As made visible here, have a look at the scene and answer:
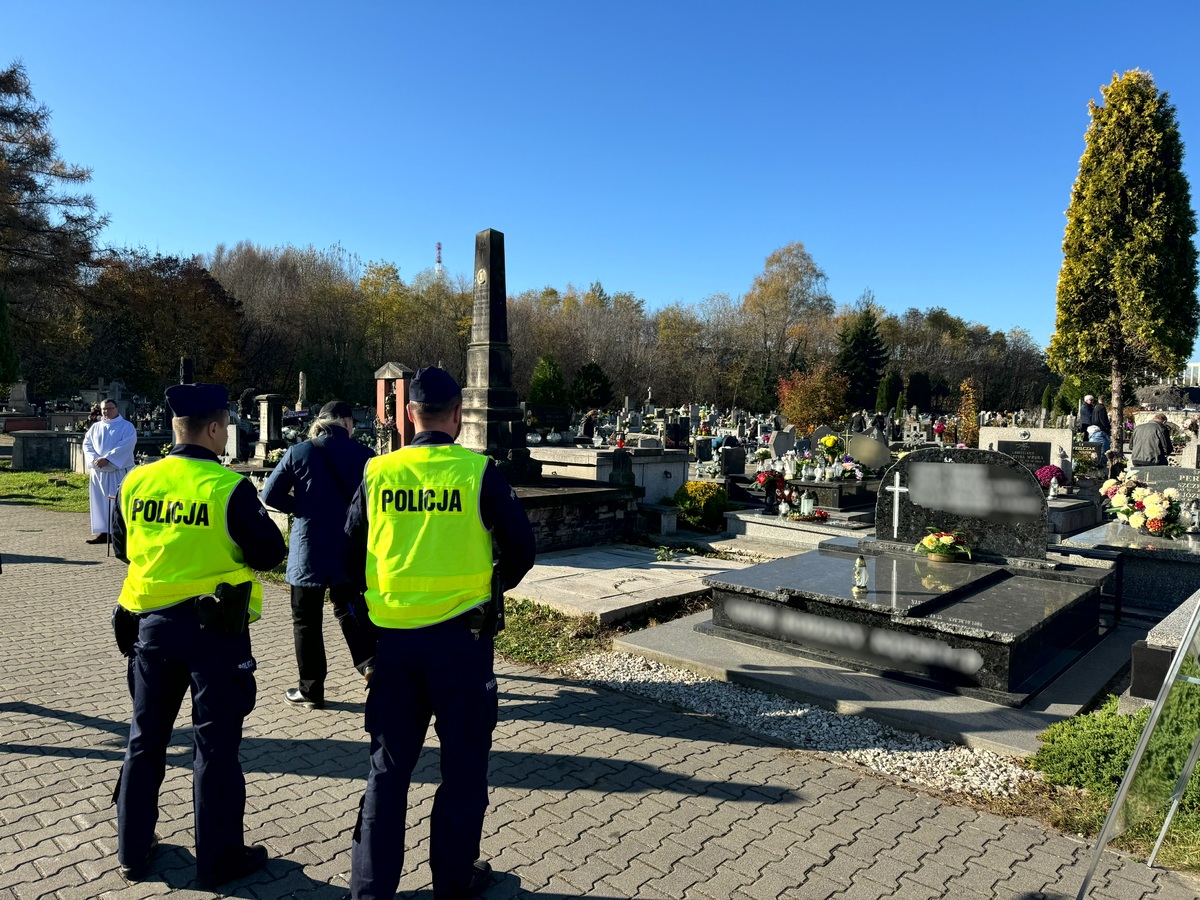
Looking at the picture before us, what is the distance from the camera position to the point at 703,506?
1309cm

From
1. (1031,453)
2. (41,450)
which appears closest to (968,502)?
(1031,453)

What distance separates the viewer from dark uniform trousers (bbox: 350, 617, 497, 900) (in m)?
2.83

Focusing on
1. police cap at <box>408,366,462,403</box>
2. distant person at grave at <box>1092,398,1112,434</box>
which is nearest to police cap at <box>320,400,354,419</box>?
police cap at <box>408,366,462,403</box>

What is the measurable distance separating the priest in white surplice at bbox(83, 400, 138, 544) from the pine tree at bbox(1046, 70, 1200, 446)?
2524 cm

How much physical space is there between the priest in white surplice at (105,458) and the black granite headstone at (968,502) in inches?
406

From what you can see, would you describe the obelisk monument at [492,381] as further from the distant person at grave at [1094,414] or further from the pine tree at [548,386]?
the pine tree at [548,386]

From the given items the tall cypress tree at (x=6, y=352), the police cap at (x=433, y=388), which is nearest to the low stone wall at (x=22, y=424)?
the tall cypress tree at (x=6, y=352)

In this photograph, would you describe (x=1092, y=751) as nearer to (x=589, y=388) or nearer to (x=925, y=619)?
(x=925, y=619)

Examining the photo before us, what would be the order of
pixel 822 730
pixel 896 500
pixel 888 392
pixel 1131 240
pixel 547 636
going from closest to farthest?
1. pixel 822 730
2. pixel 547 636
3. pixel 896 500
4. pixel 1131 240
5. pixel 888 392

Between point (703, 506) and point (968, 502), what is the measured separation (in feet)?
19.2

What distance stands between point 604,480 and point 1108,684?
823cm

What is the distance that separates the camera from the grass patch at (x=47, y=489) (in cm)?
1530

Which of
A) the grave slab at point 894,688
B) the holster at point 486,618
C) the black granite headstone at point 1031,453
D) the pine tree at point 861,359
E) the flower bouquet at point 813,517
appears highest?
the pine tree at point 861,359

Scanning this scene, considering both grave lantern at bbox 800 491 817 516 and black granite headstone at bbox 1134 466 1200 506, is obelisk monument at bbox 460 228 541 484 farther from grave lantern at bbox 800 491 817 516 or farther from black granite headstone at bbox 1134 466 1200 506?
black granite headstone at bbox 1134 466 1200 506
